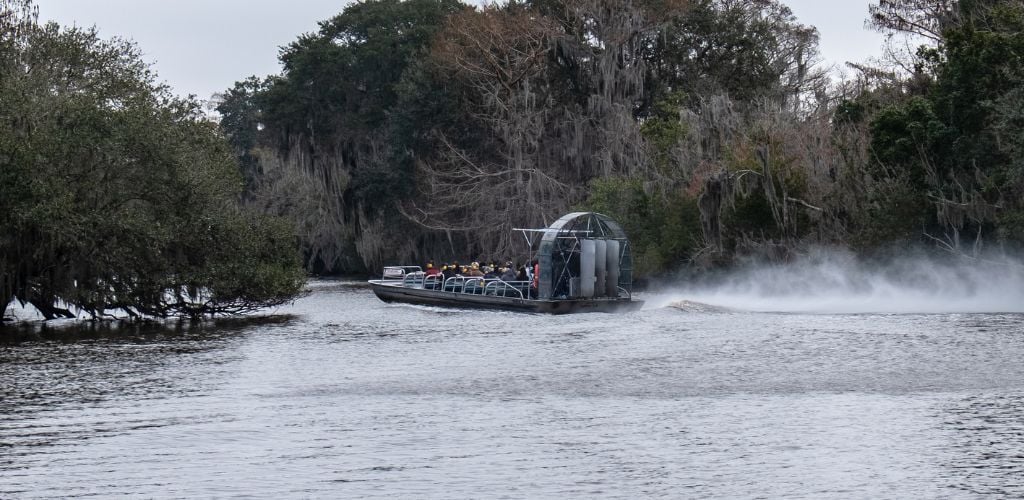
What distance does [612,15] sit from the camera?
65.6 metres

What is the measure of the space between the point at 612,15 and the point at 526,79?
A: 5.65 meters

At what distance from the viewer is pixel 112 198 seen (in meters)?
39.7

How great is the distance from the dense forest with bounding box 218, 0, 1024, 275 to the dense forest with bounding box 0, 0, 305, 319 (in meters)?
17.9

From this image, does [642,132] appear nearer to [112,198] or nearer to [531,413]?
[112,198]

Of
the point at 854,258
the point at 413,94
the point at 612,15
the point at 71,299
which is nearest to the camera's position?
the point at 71,299

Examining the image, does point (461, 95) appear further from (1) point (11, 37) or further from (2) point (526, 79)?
(1) point (11, 37)

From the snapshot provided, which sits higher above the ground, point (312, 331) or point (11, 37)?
point (11, 37)

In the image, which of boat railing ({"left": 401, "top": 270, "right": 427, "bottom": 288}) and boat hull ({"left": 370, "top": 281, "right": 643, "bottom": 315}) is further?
boat railing ({"left": 401, "top": 270, "right": 427, "bottom": 288})

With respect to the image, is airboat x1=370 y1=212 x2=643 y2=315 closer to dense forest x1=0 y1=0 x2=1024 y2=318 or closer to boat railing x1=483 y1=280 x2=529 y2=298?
boat railing x1=483 y1=280 x2=529 y2=298

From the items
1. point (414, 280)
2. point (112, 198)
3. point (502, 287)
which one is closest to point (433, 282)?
point (414, 280)

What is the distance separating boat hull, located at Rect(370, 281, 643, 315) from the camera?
42.0 metres

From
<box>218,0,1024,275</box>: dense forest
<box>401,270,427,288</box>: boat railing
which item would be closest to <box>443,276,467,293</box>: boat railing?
<box>401,270,427,288</box>: boat railing

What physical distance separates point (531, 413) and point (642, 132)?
4377cm

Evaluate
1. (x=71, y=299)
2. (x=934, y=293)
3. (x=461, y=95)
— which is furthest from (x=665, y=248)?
(x=71, y=299)
